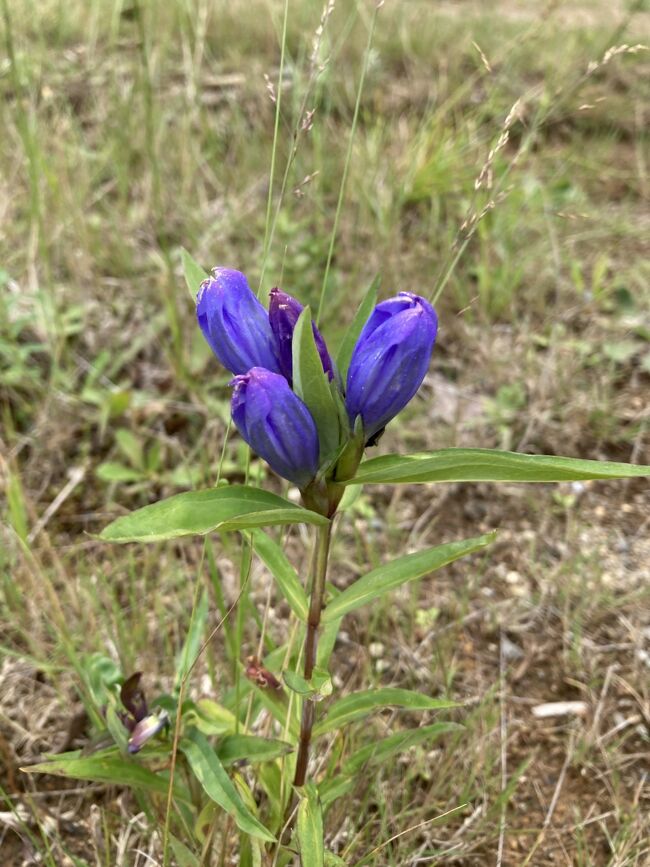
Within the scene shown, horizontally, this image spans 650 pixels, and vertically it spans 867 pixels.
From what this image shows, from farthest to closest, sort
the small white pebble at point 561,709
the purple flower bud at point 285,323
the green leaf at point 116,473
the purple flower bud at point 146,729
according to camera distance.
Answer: the green leaf at point 116,473
the small white pebble at point 561,709
the purple flower bud at point 146,729
the purple flower bud at point 285,323

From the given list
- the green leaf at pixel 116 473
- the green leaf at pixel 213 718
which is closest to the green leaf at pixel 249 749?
the green leaf at pixel 213 718

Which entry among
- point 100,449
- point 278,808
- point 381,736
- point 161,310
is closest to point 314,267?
point 161,310

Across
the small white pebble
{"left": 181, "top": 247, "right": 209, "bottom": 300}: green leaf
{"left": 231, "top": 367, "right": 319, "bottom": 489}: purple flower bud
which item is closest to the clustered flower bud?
{"left": 231, "top": 367, "right": 319, "bottom": 489}: purple flower bud

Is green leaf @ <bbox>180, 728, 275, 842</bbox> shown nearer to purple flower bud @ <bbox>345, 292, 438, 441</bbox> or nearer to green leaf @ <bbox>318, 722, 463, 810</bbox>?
green leaf @ <bbox>318, 722, 463, 810</bbox>

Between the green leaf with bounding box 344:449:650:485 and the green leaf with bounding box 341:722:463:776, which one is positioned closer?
the green leaf with bounding box 344:449:650:485

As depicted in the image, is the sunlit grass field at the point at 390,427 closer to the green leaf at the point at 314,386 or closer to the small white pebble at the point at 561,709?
the small white pebble at the point at 561,709

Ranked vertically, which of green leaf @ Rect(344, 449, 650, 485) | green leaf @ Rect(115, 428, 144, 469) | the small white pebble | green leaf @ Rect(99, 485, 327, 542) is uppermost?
green leaf @ Rect(344, 449, 650, 485)
